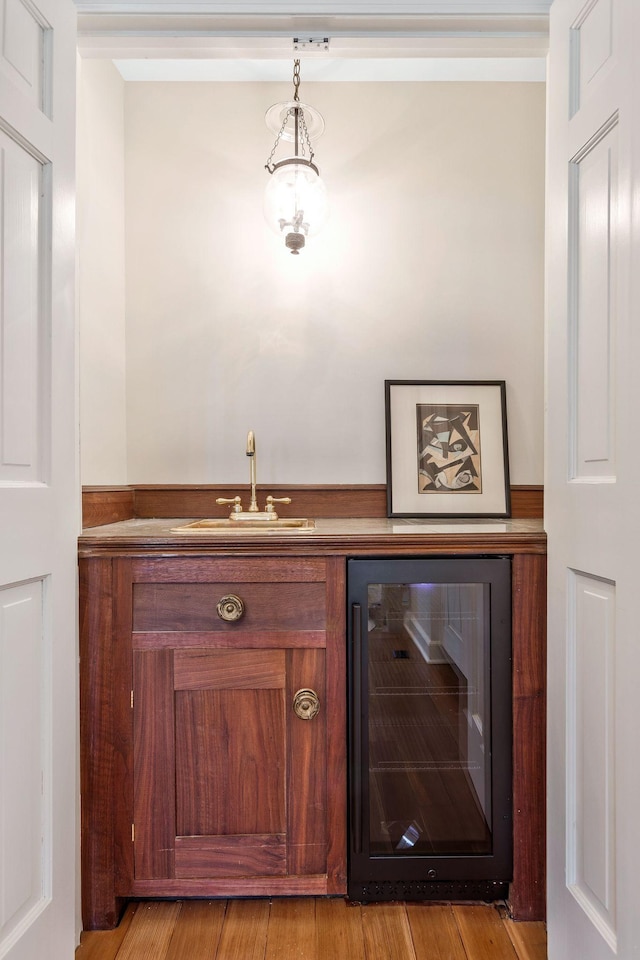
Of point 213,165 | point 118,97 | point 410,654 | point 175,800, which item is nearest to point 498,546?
point 410,654

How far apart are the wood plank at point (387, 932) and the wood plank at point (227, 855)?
25 cm

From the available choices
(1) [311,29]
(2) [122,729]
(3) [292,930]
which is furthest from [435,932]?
(1) [311,29]

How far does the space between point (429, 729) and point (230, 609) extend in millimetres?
566

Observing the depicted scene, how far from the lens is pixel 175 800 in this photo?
4.37 feet

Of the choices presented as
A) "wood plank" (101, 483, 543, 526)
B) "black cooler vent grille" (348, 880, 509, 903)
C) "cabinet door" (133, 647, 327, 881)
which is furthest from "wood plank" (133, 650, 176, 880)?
"wood plank" (101, 483, 543, 526)

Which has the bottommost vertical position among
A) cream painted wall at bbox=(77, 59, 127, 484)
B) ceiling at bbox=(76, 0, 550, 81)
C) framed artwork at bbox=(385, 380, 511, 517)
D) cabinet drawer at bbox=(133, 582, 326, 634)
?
cabinet drawer at bbox=(133, 582, 326, 634)

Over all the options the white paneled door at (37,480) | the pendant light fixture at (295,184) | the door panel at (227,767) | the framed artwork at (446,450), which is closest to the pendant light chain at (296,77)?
the pendant light fixture at (295,184)

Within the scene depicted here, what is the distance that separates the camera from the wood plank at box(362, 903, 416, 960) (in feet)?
4.09

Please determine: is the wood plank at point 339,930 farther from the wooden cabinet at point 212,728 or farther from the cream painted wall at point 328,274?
the cream painted wall at point 328,274

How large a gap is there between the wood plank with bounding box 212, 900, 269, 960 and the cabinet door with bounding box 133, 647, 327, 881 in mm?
111

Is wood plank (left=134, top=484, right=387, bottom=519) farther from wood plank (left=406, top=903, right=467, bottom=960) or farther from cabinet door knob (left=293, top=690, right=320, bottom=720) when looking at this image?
wood plank (left=406, top=903, right=467, bottom=960)

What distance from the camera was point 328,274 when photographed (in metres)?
1.91

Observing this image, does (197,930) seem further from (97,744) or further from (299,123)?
(299,123)

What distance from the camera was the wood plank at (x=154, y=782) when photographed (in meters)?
1.33
